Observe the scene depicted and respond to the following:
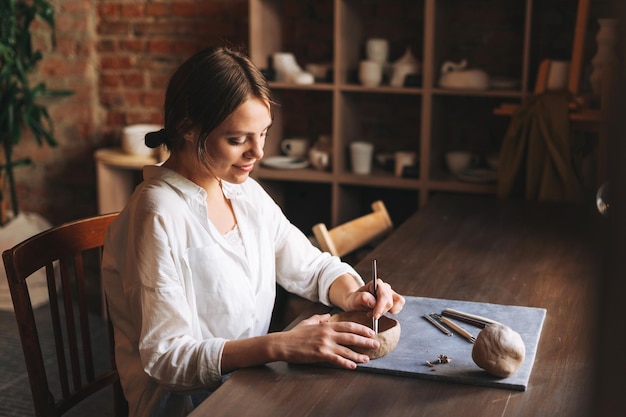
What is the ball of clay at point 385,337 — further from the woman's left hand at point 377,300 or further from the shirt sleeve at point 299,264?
the shirt sleeve at point 299,264

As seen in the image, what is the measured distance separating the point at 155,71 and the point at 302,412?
2984 millimetres

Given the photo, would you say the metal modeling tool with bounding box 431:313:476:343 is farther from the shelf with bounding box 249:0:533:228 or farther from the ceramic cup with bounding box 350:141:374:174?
the ceramic cup with bounding box 350:141:374:174

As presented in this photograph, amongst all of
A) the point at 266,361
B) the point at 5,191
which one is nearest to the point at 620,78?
the point at 266,361

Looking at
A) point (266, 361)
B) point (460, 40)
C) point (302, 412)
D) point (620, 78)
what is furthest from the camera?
point (460, 40)

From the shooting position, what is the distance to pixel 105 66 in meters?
3.88

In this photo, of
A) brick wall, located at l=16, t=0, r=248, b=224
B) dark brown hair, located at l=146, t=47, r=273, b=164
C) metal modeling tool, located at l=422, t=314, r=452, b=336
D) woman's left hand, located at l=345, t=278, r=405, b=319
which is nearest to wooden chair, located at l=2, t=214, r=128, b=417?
dark brown hair, located at l=146, t=47, r=273, b=164

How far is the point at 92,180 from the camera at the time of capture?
13.1 ft

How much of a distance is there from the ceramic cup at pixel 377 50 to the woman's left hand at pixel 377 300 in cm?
199

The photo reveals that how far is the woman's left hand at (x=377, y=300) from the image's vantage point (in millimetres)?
1390

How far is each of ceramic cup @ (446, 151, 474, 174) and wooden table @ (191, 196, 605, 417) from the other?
516mm

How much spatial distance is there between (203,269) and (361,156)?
1.89m

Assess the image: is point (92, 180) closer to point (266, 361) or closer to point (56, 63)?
point (56, 63)

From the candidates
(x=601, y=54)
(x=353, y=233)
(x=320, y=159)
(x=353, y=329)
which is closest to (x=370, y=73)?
(x=320, y=159)

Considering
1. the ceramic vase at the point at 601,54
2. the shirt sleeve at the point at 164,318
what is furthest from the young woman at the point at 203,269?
the ceramic vase at the point at 601,54
